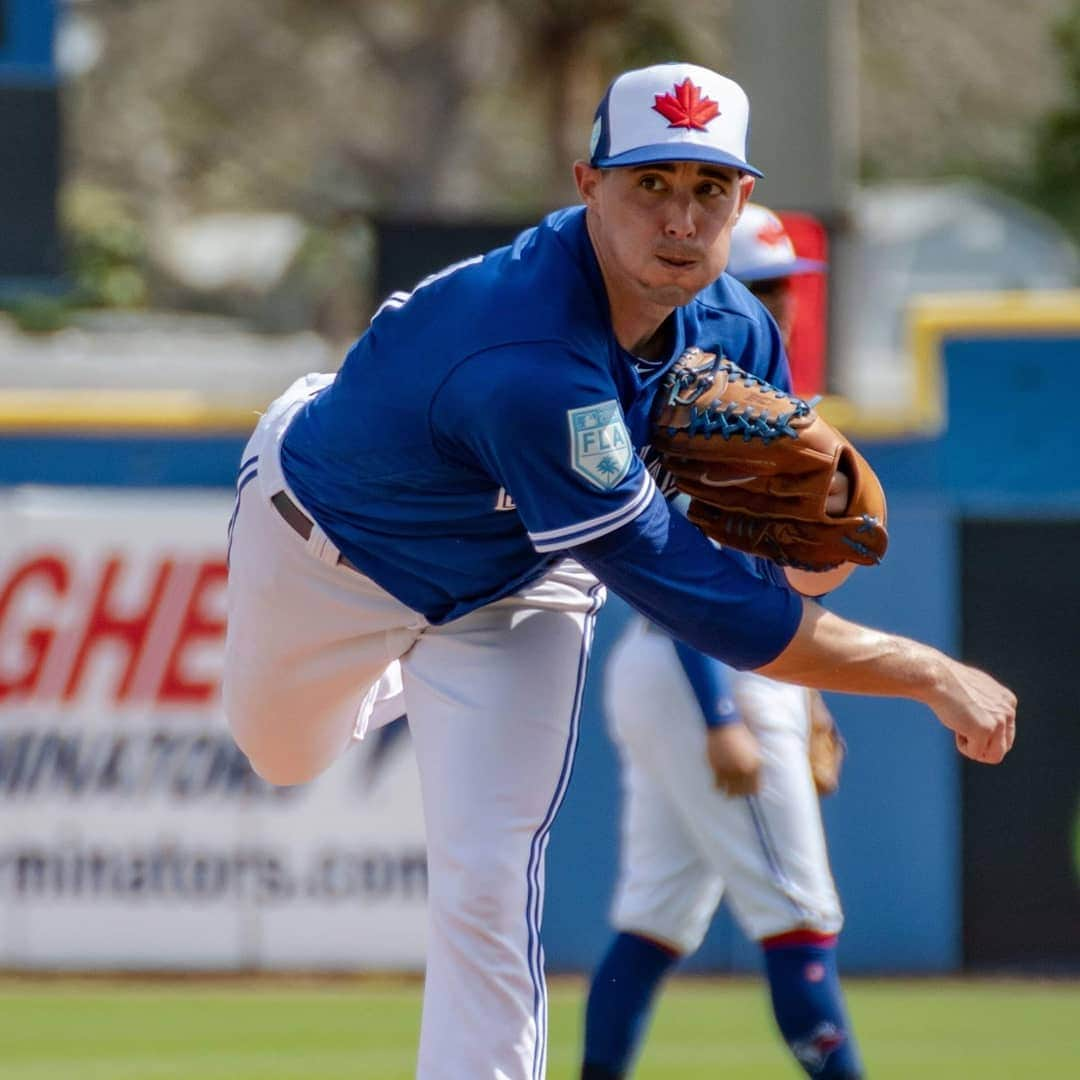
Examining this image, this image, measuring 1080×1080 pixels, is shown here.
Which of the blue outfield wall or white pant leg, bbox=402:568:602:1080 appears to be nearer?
white pant leg, bbox=402:568:602:1080

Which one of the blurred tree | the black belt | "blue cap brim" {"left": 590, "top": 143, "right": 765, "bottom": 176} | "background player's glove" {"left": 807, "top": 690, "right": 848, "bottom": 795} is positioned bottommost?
the blurred tree

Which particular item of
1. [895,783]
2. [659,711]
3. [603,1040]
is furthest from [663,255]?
[895,783]

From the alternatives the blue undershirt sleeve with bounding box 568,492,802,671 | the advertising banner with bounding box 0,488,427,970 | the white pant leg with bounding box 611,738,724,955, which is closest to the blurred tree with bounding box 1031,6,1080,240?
the advertising banner with bounding box 0,488,427,970

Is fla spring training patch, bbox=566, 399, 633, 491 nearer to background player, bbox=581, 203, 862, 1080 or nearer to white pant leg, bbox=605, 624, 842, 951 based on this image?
background player, bbox=581, 203, 862, 1080

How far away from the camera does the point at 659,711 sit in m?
5.34

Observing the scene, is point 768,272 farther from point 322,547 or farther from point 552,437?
point 552,437

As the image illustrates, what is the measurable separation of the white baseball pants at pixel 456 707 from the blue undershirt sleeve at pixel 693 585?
49 cm

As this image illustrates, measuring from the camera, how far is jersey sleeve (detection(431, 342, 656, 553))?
365 cm

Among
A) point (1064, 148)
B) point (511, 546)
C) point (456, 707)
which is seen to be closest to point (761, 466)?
point (511, 546)

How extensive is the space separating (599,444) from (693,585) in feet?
0.99

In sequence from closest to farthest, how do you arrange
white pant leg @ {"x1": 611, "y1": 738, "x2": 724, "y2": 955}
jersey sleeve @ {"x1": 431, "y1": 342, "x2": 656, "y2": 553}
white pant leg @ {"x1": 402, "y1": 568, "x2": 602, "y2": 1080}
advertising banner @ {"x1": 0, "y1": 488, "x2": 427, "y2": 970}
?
1. jersey sleeve @ {"x1": 431, "y1": 342, "x2": 656, "y2": 553}
2. white pant leg @ {"x1": 402, "y1": 568, "x2": 602, "y2": 1080}
3. white pant leg @ {"x1": 611, "y1": 738, "x2": 724, "y2": 955}
4. advertising banner @ {"x1": 0, "y1": 488, "x2": 427, "y2": 970}

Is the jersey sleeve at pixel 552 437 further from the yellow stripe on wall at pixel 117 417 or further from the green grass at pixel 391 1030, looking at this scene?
the yellow stripe on wall at pixel 117 417

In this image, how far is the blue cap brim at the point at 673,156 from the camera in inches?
145

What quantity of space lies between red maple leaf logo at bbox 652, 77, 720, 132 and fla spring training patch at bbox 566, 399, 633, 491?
0.47 meters
